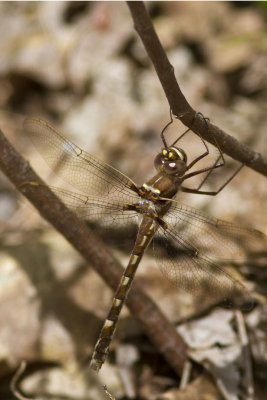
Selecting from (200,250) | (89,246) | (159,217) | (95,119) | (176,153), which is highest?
(95,119)

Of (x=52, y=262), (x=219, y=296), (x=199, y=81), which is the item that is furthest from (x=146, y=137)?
(x=219, y=296)

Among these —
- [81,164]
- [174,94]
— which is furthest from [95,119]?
[174,94]

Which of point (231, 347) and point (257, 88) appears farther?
point (257, 88)

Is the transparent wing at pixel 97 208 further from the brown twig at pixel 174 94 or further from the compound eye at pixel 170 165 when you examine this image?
the brown twig at pixel 174 94

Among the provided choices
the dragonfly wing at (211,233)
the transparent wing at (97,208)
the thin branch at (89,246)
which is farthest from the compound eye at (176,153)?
the thin branch at (89,246)

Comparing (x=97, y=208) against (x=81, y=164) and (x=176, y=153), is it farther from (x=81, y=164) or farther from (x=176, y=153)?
(x=176, y=153)

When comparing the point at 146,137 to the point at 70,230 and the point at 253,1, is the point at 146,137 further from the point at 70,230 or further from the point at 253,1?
the point at 253,1
